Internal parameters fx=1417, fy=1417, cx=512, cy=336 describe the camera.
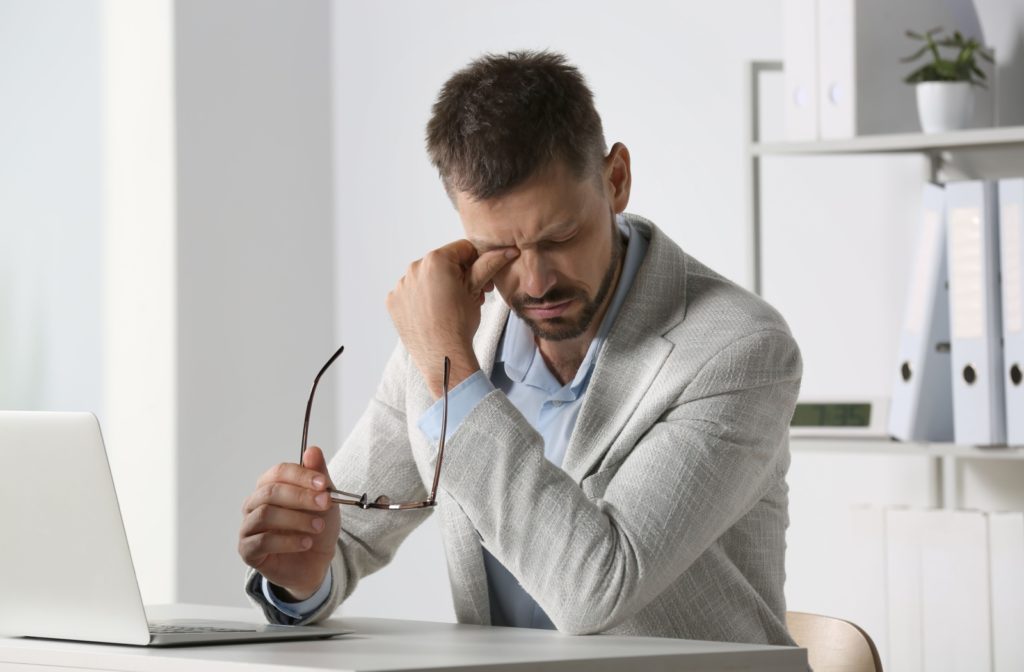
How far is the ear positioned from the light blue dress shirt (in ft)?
0.18

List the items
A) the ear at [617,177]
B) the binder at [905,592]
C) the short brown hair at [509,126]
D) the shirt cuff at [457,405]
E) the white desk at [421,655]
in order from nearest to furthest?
the white desk at [421,655] < the shirt cuff at [457,405] < the short brown hair at [509,126] < the ear at [617,177] < the binder at [905,592]

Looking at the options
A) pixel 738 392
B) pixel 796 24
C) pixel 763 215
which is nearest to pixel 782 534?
pixel 738 392

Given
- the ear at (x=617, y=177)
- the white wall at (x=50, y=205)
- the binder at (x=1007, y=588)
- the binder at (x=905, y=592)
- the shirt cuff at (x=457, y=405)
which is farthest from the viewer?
the white wall at (x=50, y=205)

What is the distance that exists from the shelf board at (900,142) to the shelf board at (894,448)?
49cm

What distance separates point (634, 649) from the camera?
3.81ft

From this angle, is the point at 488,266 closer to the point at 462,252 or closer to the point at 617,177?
the point at 462,252

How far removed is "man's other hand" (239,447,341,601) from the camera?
1.37 m

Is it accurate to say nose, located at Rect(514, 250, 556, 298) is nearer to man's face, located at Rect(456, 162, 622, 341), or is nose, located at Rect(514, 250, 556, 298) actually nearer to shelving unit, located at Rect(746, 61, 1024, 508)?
man's face, located at Rect(456, 162, 622, 341)

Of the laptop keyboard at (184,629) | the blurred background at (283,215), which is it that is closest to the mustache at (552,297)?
the laptop keyboard at (184,629)

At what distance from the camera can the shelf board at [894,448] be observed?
2250 mm

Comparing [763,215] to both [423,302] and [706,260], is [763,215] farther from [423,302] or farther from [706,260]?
[423,302]

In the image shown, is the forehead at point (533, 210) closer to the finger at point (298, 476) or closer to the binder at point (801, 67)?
the finger at point (298, 476)

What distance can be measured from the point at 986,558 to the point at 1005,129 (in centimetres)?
71

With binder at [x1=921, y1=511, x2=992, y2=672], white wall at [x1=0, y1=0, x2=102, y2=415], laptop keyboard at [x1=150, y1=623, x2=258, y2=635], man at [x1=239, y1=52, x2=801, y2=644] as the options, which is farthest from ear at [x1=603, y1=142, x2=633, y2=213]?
white wall at [x1=0, y1=0, x2=102, y2=415]
